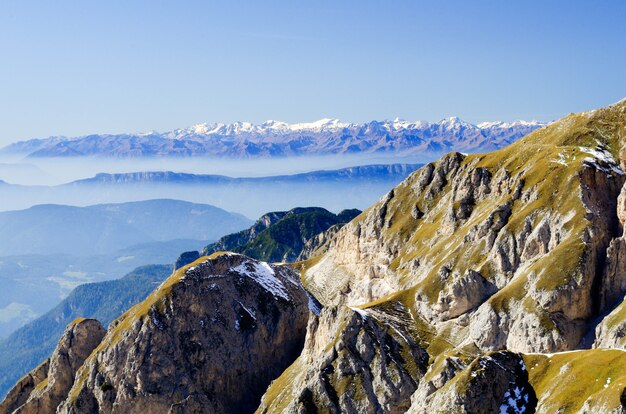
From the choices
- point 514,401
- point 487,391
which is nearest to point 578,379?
point 514,401

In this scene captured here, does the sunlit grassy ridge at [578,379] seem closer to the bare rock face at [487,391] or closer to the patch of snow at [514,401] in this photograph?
the bare rock face at [487,391]

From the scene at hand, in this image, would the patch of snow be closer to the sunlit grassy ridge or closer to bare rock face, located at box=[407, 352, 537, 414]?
bare rock face, located at box=[407, 352, 537, 414]

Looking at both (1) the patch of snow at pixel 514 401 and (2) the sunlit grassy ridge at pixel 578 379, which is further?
(1) the patch of snow at pixel 514 401

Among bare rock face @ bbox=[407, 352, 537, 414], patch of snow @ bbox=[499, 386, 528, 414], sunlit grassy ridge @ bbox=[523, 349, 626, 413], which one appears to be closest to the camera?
sunlit grassy ridge @ bbox=[523, 349, 626, 413]

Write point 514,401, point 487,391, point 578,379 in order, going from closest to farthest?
point 578,379 < point 514,401 < point 487,391

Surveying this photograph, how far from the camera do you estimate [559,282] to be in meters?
198

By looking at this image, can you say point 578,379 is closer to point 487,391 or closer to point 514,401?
point 514,401

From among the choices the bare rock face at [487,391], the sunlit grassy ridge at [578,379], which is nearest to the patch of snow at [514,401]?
the bare rock face at [487,391]

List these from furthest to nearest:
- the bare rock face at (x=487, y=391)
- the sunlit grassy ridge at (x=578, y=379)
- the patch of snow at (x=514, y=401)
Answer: the patch of snow at (x=514, y=401)
the bare rock face at (x=487, y=391)
the sunlit grassy ridge at (x=578, y=379)

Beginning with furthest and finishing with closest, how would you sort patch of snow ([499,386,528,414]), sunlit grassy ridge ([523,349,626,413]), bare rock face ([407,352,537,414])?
1. patch of snow ([499,386,528,414])
2. bare rock face ([407,352,537,414])
3. sunlit grassy ridge ([523,349,626,413])

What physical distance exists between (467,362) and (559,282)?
36013 millimetres

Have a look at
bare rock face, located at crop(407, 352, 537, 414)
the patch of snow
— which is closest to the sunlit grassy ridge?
bare rock face, located at crop(407, 352, 537, 414)

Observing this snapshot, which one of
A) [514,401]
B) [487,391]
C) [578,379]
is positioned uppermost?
[578,379]

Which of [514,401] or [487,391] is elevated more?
[487,391]
